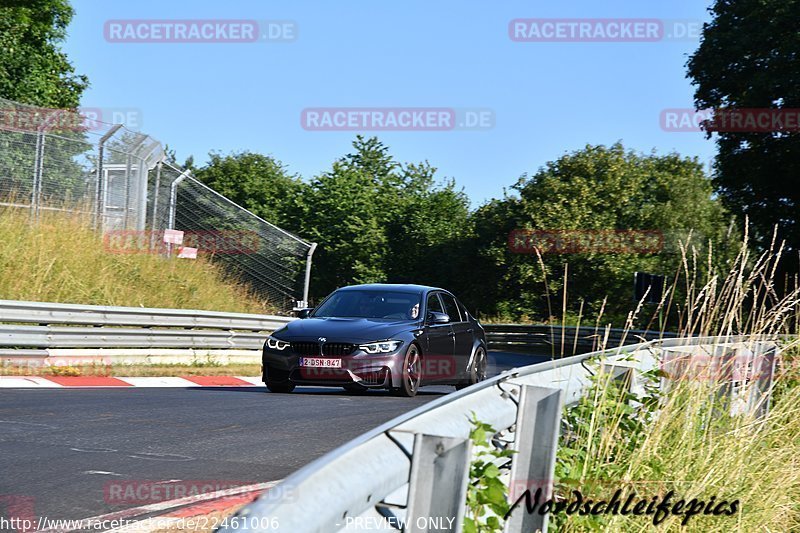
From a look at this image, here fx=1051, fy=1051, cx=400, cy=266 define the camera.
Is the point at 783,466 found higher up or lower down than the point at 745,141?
lower down

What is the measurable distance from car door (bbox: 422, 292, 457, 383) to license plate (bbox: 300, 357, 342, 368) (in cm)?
137

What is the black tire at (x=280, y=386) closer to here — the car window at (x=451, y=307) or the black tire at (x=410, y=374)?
the black tire at (x=410, y=374)

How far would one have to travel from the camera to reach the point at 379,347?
12.7 m

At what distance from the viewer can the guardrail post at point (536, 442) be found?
144 inches

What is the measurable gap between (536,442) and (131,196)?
17.3 meters

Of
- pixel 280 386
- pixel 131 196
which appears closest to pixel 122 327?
pixel 131 196

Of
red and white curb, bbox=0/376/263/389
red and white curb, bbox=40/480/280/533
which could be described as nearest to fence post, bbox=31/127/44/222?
red and white curb, bbox=0/376/263/389

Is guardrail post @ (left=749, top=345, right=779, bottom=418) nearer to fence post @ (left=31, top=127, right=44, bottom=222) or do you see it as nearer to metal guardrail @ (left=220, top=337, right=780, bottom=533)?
metal guardrail @ (left=220, top=337, right=780, bottom=533)

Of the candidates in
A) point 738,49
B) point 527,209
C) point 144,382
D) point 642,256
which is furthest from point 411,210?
point 144,382

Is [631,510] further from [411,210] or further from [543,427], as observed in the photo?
[411,210]

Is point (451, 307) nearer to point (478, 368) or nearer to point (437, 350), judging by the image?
point (478, 368)

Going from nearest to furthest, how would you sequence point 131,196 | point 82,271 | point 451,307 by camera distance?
point 451,307, point 82,271, point 131,196

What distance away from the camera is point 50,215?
18.5m

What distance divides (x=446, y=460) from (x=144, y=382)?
11947mm
